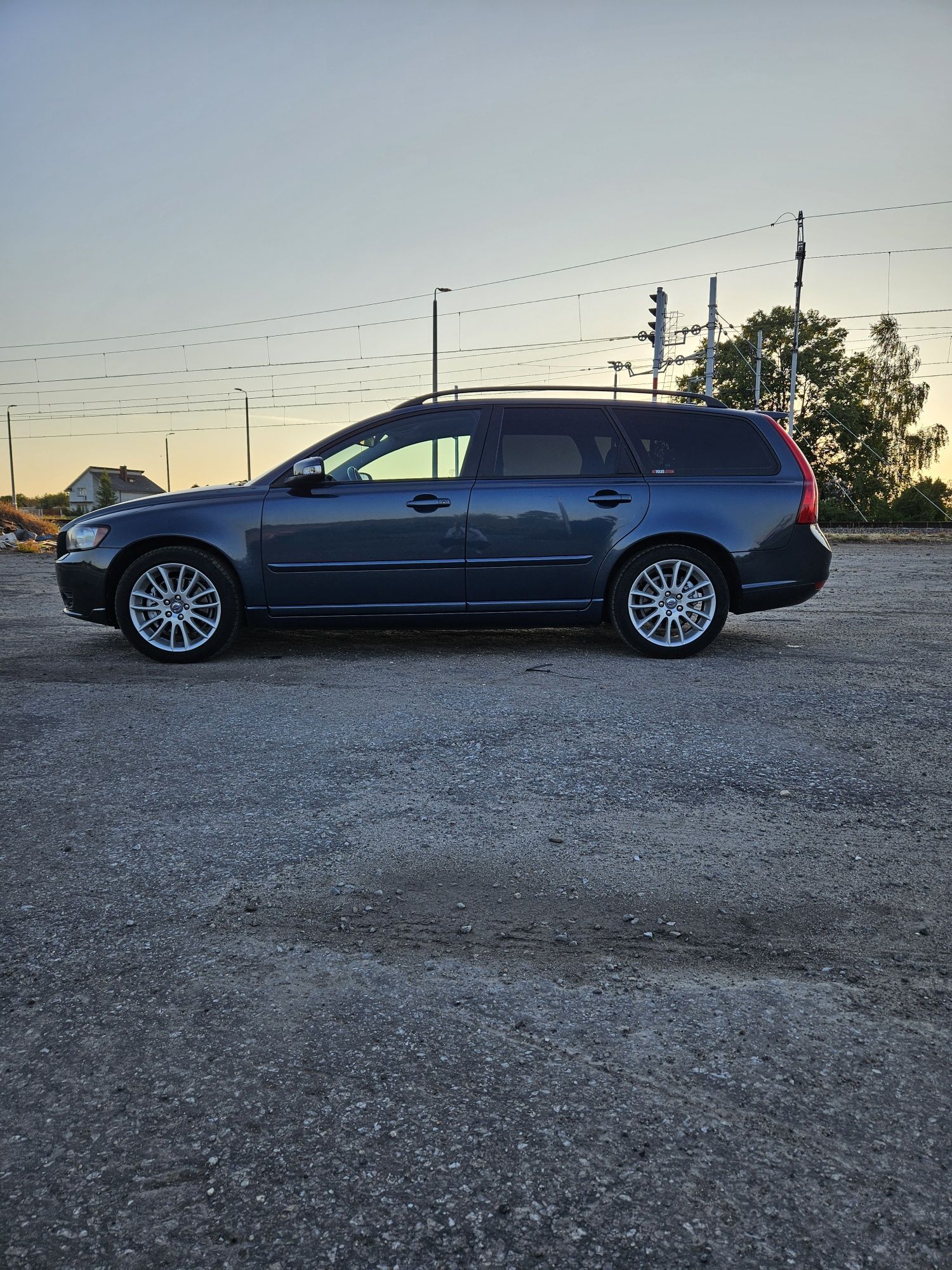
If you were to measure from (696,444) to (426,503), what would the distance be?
196 centimetres

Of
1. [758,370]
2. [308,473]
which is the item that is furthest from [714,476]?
[758,370]

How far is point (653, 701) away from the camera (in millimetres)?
5266

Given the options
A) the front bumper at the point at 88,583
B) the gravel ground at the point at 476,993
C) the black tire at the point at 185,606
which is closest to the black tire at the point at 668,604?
the gravel ground at the point at 476,993

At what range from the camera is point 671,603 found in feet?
21.7

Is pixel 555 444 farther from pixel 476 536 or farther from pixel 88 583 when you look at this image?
pixel 88 583

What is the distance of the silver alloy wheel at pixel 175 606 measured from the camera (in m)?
6.43

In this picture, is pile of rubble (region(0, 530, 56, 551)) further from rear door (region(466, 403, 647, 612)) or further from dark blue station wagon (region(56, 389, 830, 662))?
rear door (region(466, 403, 647, 612))

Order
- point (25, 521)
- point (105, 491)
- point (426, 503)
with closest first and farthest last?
point (426, 503) → point (25, 521) → point (105, 491)

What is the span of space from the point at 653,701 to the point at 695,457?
87.0 inches

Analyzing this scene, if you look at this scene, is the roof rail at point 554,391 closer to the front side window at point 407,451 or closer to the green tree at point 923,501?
the front side window at point 407,451

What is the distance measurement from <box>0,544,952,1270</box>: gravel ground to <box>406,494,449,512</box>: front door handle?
2007mm

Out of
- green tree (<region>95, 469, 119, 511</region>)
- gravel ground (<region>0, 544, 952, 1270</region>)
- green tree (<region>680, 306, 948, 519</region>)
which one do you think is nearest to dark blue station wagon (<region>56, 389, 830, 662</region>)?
gravel ground (<region>0, 544, 952, 1270</region>)

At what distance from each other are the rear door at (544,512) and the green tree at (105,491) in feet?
365

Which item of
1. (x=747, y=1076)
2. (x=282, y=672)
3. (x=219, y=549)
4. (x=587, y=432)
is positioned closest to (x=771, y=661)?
(x=587, y=432)
